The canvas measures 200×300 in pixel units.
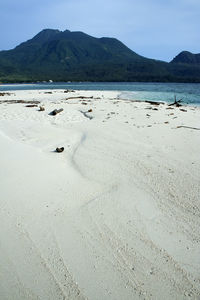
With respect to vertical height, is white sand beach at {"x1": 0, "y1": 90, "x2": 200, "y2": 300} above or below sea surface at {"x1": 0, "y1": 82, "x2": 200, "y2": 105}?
above

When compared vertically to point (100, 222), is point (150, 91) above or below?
below

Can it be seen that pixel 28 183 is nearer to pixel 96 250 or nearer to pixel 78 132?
pixel 96 250

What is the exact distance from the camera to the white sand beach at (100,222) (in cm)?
246

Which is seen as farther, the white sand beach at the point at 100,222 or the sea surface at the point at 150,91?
the sea surface at the point at 150,91

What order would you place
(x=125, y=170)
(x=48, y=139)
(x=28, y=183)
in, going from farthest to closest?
(x=48, y=139), (x=125, y=170), (x=28, y=183)

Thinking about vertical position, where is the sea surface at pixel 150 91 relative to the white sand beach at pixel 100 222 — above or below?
below

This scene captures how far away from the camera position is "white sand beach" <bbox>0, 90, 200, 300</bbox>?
2.46 meters

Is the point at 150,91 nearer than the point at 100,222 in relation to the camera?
No

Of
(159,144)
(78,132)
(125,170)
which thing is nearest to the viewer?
(125,170)

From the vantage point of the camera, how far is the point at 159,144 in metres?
7.05

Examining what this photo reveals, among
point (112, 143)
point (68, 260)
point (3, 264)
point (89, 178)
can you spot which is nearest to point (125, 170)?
point (89, 178)

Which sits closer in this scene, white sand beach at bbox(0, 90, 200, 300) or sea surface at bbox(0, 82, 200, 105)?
white sand beach at bbox(0, 90, 200, 300)

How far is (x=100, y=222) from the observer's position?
343 centimetres

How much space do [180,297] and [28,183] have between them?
3.44 metres
